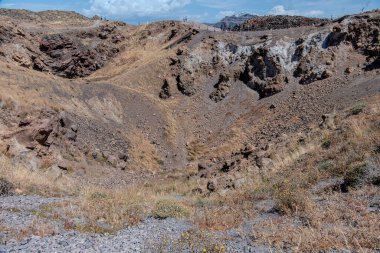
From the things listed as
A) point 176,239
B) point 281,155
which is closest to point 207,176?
point 281,155

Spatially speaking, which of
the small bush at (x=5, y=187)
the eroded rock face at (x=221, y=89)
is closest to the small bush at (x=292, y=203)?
the small bush at (x=5, y=187)

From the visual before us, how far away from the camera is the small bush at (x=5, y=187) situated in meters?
9.40

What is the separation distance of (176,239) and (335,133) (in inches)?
377

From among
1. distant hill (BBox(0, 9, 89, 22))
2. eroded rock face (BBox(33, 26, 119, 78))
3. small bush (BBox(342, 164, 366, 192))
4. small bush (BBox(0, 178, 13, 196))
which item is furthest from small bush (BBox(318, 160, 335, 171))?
distant hill (BBox(0, 9, 89, 22))

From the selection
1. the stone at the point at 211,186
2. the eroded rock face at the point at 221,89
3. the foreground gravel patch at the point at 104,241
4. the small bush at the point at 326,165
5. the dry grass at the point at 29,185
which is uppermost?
the eroded rock face at the point at 221,89

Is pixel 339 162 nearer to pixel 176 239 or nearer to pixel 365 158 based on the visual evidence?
pixel 365 158

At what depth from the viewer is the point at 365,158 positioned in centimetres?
992

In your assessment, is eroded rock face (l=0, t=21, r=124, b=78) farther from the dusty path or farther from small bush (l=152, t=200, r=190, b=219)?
the dusty path

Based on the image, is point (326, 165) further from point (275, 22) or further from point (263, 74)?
point (275, 22)

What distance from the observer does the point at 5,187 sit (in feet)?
31.3

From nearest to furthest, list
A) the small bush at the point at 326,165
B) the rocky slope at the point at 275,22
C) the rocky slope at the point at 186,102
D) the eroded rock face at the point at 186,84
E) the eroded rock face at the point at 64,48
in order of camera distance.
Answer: the small bush at the point at 326,165, the rocky slope at the point at 186,102, the eroded rock face at the point at 186,84, the eroded rock face at the point at 64,48, the rocky slope at the point at 275,22

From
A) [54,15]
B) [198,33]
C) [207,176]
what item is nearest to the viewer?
[207,176]

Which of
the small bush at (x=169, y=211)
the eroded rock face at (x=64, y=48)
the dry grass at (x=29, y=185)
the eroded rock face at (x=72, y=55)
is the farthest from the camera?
the eroded rock face at (x=72, y=55)

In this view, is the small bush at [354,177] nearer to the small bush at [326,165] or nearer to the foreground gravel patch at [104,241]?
the small bush at [326,165]
